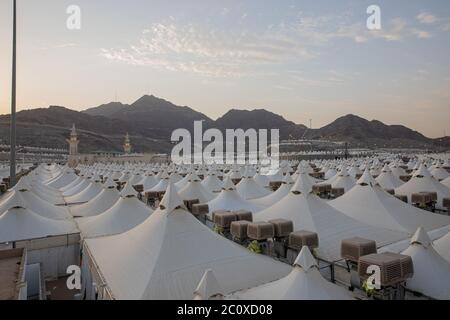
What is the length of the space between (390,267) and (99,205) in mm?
14268

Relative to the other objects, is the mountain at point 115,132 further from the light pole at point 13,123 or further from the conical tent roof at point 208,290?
the conical tent roof at point 208,290

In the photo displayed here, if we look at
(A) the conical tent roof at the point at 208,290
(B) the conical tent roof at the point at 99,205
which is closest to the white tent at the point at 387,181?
(B) the conical tent roof at the point at 99,205

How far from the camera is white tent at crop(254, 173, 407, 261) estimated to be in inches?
458

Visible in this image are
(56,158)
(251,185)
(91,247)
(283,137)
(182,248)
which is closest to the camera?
(182,248)

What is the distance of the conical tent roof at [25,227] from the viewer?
39.6 ft

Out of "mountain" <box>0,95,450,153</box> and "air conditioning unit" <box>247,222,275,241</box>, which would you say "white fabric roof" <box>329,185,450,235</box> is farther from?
"mountain" <box>0,95,450,153</box>

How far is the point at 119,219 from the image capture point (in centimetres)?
1385

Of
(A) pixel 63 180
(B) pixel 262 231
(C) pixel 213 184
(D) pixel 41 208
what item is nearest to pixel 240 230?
(B) pixel 262 231

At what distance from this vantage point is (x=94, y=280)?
9.36m

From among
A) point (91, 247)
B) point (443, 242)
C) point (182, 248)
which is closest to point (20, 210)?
point (91, 247)

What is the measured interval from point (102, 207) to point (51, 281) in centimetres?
590

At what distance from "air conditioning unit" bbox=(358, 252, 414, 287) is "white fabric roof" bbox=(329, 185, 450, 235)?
20.7 feet

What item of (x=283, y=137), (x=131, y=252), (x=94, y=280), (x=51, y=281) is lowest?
(x=51, y=281)
